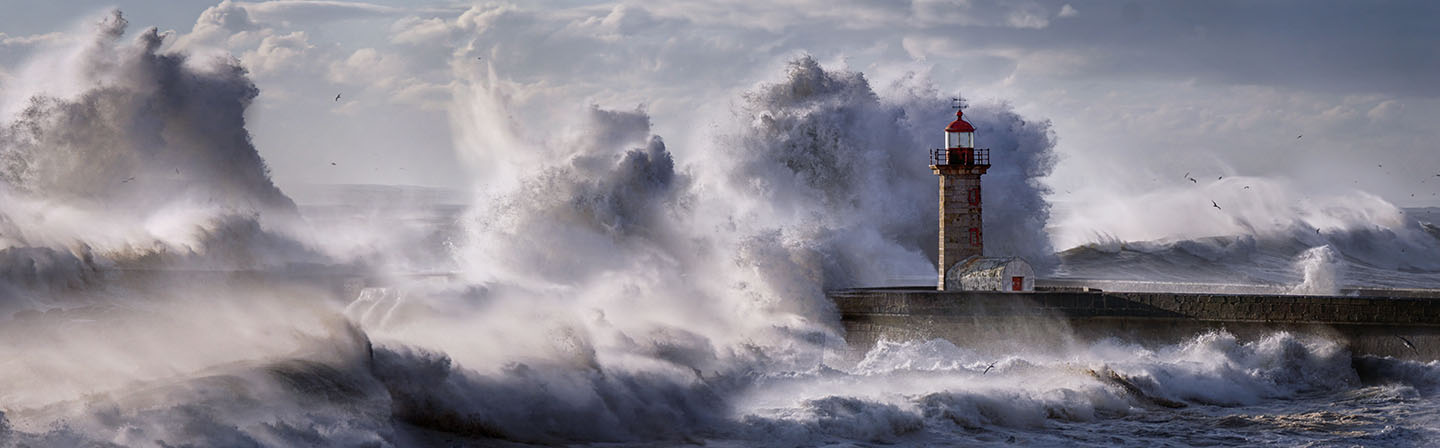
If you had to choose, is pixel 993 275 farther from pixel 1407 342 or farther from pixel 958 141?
pixel 1407 342

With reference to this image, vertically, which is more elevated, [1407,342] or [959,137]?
[959,137]

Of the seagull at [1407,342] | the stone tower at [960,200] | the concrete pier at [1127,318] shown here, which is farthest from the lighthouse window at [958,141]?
the seagull at [1407,342]

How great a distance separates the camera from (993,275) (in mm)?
17391

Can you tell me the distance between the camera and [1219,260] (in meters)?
32.4

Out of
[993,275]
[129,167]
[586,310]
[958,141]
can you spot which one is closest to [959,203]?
[958,141]

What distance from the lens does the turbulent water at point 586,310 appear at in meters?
10.5

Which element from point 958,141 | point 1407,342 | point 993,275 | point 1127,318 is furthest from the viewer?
point 958,141

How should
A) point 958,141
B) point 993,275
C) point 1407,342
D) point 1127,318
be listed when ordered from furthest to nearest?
point 958,141 → point 993,275 → point 1127,318 → point 1407,342

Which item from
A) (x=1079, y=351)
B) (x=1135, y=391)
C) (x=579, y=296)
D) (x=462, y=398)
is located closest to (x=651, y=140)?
(x=579, y=296)

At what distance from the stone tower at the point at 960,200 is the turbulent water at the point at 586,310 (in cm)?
152

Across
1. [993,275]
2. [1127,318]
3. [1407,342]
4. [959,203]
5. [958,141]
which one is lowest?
[1407,342]

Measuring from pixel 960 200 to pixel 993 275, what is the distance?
1.34 m

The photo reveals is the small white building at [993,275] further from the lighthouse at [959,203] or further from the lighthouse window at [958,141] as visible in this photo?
the lighthouse window at [958,141]

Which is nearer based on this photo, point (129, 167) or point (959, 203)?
point (129, 167)
